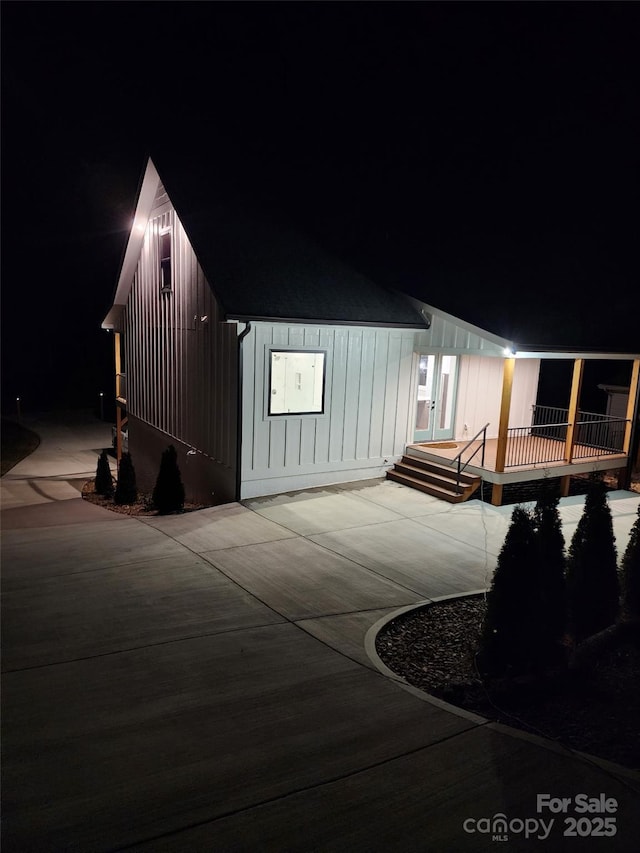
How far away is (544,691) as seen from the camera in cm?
496

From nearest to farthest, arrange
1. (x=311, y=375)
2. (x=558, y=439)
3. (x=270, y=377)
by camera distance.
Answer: (x=270, y=377), (x=311, y=375), (x=558, y=439)

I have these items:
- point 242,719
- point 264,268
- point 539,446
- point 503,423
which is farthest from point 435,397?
point 242,719

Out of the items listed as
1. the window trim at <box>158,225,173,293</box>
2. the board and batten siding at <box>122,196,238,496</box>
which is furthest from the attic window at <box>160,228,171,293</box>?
the board and batten siding at <box>122,196,238,496</box>

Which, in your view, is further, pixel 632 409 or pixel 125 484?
pixel 632 409

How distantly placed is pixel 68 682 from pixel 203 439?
27.6 ft

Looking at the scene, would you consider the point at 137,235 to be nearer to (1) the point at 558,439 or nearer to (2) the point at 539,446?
(2) the point at 539,446

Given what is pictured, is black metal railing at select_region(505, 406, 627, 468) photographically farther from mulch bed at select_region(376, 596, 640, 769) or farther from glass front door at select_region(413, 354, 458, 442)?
mulch bed at select_region(376, 596, 640, 769)

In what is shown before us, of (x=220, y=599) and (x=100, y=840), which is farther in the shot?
(x=220, y=599)

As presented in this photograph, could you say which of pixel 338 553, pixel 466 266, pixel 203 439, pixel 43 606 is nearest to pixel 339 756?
pixel 43 606

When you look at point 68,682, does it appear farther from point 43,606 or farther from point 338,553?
point 338,553

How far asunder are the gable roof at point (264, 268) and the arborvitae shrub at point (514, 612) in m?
6.89

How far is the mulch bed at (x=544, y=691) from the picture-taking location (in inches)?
173

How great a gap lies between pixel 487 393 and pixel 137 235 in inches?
392

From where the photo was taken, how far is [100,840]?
3.35 m
